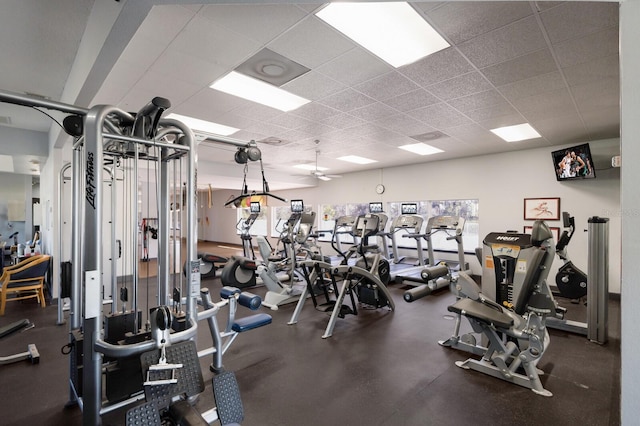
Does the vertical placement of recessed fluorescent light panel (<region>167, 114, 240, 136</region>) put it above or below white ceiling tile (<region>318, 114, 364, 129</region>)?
above

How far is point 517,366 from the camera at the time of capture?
107 inches

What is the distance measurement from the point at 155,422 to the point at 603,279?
444cm

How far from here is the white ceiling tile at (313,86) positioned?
3.09m

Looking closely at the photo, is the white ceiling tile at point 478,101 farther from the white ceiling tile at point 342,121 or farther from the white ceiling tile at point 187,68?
the white ceiling tile at point 187,68

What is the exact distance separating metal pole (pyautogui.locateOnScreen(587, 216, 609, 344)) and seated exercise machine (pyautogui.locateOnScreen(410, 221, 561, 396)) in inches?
46.8

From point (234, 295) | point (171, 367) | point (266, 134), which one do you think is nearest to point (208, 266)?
point (266, 134)

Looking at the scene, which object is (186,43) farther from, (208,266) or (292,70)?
(208,266)

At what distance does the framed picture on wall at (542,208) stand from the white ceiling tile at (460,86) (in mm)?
3857

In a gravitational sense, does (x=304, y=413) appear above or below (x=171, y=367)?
below

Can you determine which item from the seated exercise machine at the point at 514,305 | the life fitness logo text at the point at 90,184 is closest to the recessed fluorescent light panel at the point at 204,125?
the life fitness logo text at the point at 90,184

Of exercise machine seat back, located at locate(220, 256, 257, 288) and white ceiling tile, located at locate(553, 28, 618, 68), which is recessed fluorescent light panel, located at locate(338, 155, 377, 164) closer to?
exercise machine seat back, located at locate(220, 256, 257, 288)

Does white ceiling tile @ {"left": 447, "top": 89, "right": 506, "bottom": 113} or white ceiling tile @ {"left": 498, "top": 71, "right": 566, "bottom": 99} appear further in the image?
white ceiling tile @ {"left": 447, "top": 89, "right": 506, "bottom": 113}

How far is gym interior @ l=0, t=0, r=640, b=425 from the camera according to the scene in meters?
1.71

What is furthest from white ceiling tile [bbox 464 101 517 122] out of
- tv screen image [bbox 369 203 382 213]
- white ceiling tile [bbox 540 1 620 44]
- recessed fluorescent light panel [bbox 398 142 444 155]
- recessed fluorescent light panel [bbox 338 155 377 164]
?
tv screen image [bbox 369 203 382 213]
